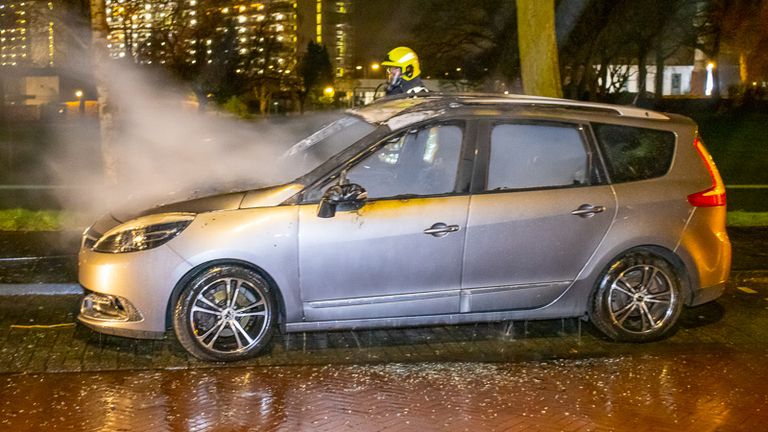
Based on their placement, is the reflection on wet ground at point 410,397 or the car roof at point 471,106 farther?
A: the car roof at point 471,106

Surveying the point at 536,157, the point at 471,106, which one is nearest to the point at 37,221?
the point at 471,106

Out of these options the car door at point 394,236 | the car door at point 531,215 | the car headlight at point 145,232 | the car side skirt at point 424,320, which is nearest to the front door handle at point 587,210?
the car door at point 531,215

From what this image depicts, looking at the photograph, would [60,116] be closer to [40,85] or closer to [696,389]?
[40,85]

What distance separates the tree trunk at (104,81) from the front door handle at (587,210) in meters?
6.28

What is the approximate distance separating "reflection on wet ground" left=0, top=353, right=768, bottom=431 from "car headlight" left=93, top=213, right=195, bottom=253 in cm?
80

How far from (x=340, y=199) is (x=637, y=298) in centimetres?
224

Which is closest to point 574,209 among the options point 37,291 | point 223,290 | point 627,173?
point 627,173

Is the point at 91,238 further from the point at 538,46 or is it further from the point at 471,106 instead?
the point at 538,46

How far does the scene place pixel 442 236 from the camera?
19.3 ft

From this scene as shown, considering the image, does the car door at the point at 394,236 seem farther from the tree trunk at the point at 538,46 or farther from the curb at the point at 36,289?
the tree trunk at the point at 538,46

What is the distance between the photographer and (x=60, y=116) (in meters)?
43.8

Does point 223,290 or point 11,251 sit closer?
point 223,290

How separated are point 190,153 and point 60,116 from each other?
123 ft

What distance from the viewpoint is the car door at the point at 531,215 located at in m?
5.99
